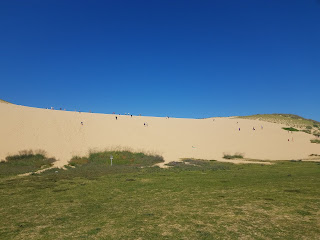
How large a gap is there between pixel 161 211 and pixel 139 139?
122ft

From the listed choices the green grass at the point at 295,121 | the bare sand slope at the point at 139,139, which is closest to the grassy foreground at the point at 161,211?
the bare sand slope at the point at 139,139

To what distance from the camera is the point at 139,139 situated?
45.8m

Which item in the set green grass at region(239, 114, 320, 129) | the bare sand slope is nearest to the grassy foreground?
the bare sand slope

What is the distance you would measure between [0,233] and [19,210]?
249 cm

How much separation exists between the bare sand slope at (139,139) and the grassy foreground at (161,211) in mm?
17388

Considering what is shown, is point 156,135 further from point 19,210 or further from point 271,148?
point 19,210

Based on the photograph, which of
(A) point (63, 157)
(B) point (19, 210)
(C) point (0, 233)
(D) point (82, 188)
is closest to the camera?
(C) point (0, 233)

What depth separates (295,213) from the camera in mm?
8219

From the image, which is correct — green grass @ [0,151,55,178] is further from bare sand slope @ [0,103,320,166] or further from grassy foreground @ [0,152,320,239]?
grassy foreground @ [0,152,320,239]

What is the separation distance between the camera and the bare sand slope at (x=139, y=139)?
34906mm

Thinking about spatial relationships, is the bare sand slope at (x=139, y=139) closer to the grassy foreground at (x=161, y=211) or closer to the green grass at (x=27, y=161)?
the green grass at (x=27, y=161)

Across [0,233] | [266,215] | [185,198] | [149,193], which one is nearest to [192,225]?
[266,215]

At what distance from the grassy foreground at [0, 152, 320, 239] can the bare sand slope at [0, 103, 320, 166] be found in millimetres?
17388

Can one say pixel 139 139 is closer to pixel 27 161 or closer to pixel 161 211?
pixel 27 161
